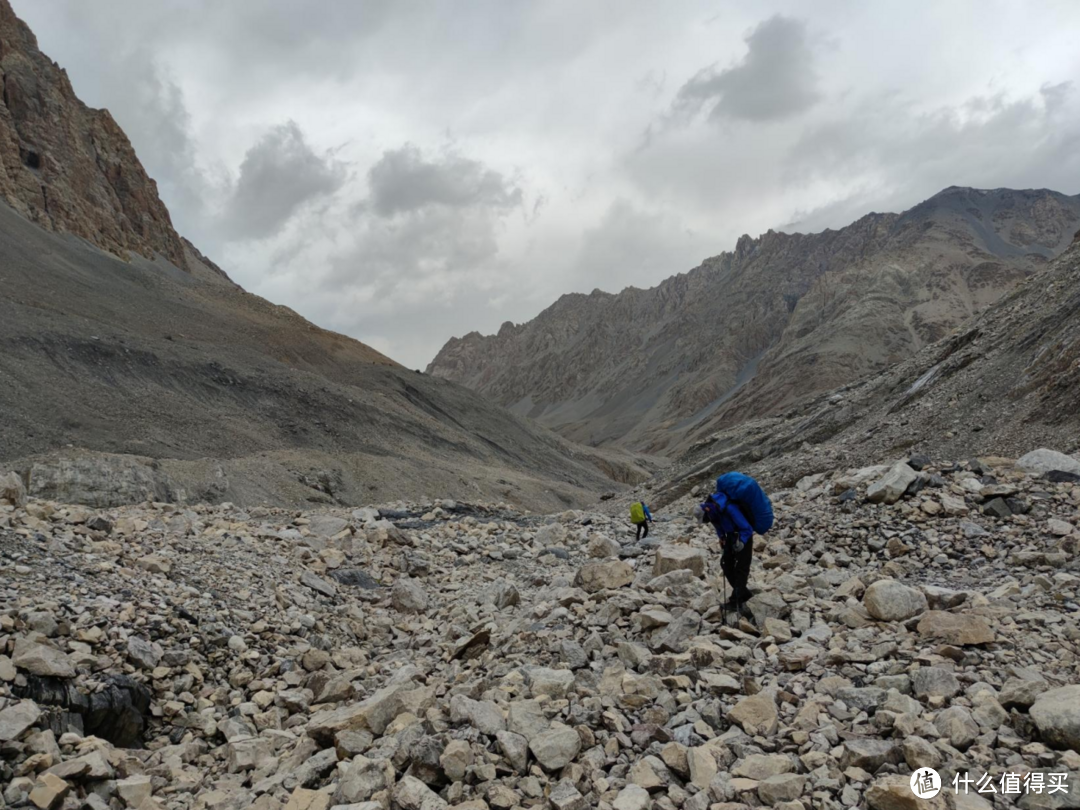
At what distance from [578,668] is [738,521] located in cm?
210

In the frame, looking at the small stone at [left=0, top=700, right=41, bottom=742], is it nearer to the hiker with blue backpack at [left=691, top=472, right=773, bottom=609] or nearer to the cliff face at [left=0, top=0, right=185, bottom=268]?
the hiker with blue backpack at [left=691, top=472, right=773, bottom=609]

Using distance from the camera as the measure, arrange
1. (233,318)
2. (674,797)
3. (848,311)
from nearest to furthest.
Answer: (674,797), (233,318), (848,311)

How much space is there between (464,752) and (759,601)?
3.31 metres

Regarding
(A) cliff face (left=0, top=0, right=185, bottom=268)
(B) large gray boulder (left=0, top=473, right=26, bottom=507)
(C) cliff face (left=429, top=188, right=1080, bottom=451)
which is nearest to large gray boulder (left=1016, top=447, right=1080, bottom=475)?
(B) large gray boulder (left=0, top=473, right=26, bottom=507)

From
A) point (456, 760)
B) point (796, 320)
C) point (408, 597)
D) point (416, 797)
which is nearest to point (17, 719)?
point (416, 797)

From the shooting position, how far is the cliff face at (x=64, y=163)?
185 ft

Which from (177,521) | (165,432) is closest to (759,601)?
(177,521)

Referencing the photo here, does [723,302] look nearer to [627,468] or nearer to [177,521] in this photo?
[627,468]

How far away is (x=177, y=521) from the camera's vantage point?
36.3ft

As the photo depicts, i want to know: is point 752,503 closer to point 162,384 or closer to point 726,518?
point 726,518

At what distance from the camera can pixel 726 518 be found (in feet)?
21.9

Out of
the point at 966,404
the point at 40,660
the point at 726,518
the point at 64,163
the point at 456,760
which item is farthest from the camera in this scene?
the point at 64,163

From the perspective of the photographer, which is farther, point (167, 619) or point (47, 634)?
point (167, 619)

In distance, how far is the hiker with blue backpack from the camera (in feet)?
21.5
